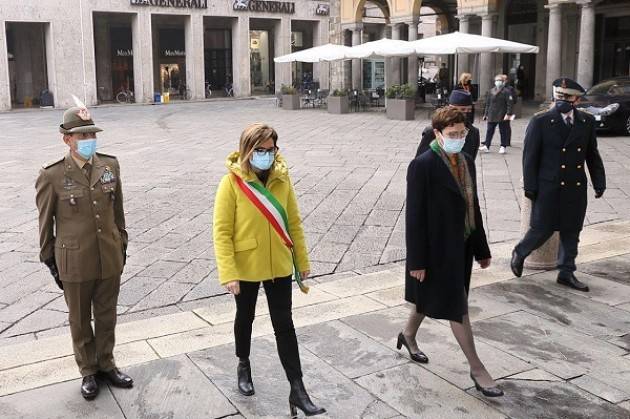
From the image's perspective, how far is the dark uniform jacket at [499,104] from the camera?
44.0 feet

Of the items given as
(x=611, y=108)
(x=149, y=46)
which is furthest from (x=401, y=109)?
(x=149, y=46)

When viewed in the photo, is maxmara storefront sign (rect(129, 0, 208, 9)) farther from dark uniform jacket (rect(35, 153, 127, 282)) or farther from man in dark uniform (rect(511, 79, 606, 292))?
dark uniform jacket (rect(35, 153, 127, 282))

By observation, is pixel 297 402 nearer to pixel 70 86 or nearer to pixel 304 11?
pixel 70 86

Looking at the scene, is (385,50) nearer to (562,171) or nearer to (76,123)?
(562,171)

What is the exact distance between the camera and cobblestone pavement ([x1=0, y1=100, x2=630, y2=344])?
18.8 ft

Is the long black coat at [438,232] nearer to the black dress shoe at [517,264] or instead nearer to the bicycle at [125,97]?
the black dress shoe at [517,264]

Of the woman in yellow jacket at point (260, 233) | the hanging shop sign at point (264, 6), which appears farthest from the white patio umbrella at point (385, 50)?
the woman in yellow jacket at point (260, 233)

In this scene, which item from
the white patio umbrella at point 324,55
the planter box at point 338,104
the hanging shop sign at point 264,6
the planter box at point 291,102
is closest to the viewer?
the planter box at point 338,104

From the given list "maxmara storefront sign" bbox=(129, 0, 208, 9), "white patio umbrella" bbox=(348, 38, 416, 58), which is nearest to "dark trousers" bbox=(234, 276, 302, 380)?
"white patio umbrella" bbox=(348, 38, 416, 58)

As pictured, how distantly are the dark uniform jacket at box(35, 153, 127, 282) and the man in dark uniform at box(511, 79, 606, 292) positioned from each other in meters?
3.44

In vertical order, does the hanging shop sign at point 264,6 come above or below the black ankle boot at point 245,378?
above

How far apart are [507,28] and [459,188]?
28058mm

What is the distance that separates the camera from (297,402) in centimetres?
353

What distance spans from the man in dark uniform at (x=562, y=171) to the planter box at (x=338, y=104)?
19089mm
